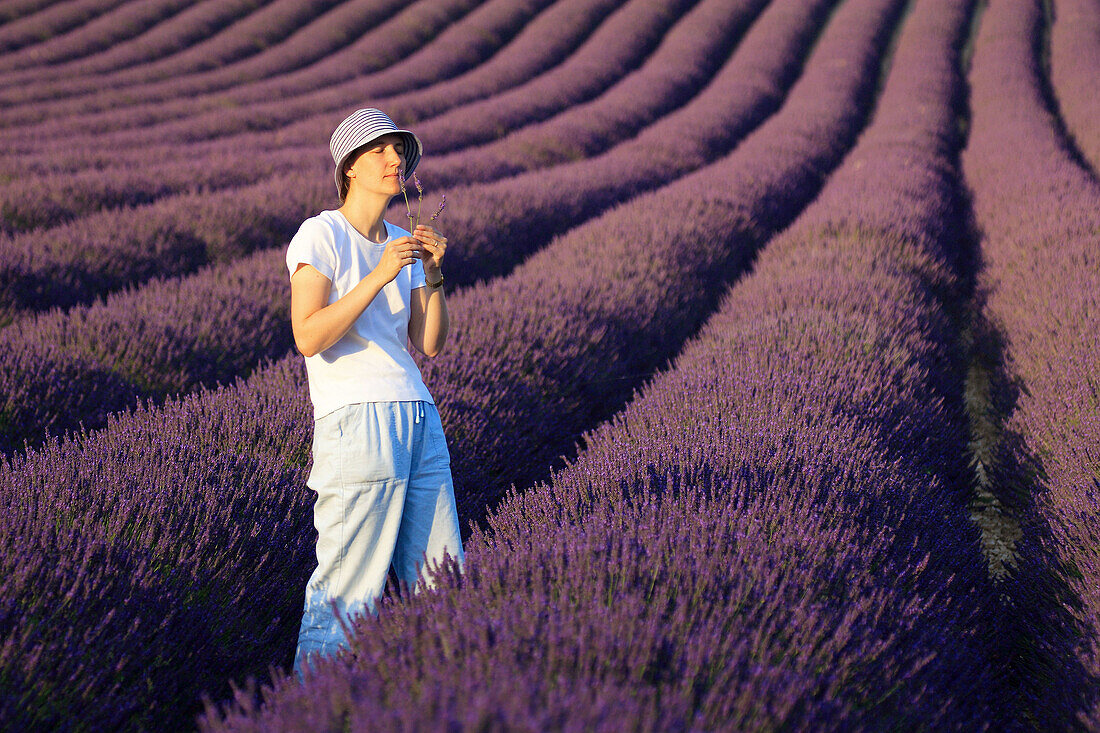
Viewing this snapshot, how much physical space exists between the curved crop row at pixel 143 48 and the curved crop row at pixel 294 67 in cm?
138

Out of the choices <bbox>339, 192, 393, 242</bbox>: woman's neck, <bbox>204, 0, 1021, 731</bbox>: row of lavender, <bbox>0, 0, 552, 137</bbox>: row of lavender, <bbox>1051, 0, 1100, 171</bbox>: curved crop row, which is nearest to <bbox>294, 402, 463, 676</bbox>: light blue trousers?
<bbox>204, 0, 1021, 731</bbox>: row of lavender

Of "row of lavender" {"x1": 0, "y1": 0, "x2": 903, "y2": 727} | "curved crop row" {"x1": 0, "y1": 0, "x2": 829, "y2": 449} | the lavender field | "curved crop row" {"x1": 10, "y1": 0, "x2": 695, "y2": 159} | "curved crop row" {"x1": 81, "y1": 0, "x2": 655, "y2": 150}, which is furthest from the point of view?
"curved crop row" {"x1": 81, "y1": 0, "x2": 655, "y2": 150}

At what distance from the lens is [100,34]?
663 inches

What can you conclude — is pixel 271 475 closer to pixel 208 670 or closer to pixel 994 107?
pixel 208 670

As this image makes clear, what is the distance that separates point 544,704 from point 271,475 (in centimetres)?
155

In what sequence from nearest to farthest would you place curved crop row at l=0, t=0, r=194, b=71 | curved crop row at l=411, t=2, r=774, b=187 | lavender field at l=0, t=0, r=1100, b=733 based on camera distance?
1. lavender field at l=0, t=0, r=1100, b=733
2. curved crop row at l=411, t=2, r=774, b=187
3. curved crop row at l=0, t=0, r=194, b=71

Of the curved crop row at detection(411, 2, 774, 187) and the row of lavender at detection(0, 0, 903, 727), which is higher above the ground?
the curved crop row at detection(411, 2, 774, 187)

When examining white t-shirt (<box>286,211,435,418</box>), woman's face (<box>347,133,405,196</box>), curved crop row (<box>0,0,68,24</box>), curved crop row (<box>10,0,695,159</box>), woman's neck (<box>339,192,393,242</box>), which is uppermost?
curved crop row (<box>0,0,68,24</box>)

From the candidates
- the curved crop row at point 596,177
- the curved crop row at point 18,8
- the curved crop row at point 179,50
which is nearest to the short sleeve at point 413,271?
the curved crop row at point 596,177

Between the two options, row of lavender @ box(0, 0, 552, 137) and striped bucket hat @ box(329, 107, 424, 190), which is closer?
striped bucket hat @ box(329, 107, 424, 190)

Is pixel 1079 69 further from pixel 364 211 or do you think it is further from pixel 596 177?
pixel 364 211

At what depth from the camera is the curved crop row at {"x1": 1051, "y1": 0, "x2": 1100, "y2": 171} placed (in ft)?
31.5

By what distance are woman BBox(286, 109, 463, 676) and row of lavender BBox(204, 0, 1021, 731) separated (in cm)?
21

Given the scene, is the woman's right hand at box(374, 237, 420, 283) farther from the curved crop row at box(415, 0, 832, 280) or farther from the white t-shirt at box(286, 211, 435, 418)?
the curved crop row at box(415, 0, 832, 280)
